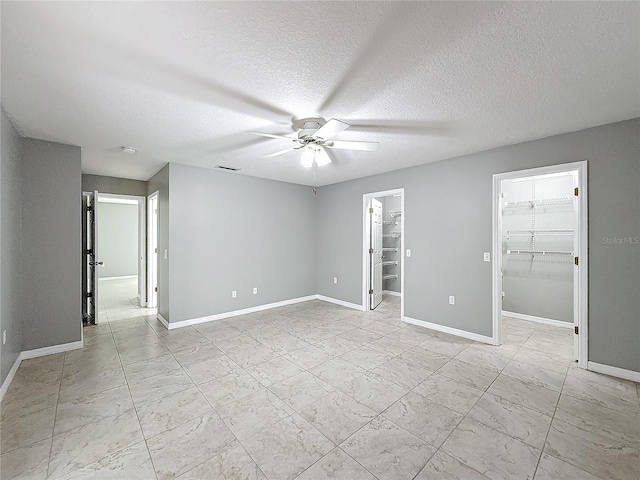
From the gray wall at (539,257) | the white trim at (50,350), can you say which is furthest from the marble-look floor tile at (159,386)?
the gray wall at (539,257)

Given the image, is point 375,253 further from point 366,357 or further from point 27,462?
point 27,462

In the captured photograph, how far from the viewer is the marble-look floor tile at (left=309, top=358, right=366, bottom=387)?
2.69 meters

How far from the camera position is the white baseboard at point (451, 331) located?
3.65m

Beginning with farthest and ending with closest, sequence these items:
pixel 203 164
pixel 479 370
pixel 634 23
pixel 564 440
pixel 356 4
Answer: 1. pixel 203 164
2. pixel 479 370
3. pixel 564 440
4. pixel 634 23
5. pixel 356 4

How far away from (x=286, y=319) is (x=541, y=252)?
4.40m

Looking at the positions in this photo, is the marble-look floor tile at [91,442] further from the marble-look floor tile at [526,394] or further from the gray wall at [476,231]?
the gray wall at [476,231]

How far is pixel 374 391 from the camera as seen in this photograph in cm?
249

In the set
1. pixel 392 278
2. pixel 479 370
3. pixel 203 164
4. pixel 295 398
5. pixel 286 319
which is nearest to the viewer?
pixel 295 398

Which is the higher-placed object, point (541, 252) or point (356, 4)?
point (356, 4)

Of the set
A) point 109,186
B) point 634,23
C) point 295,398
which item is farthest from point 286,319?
point 634,23

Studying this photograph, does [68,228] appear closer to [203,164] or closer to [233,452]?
[203,164]

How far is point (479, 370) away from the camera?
289 centimetres

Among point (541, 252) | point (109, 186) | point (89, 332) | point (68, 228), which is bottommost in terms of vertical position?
point (89, 332)

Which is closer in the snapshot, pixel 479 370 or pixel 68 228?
pixel 479 370
